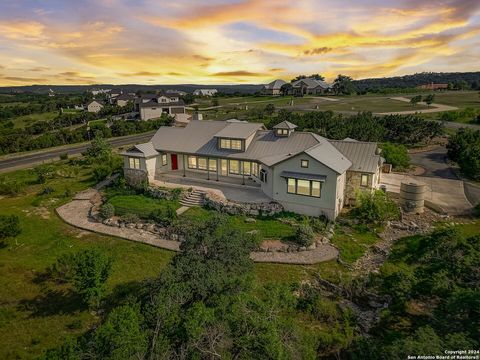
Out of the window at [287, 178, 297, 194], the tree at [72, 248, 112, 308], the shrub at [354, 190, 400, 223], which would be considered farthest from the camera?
the window at [287, 178, 297, 194]

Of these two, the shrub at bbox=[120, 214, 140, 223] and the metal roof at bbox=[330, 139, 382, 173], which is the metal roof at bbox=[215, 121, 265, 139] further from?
the shrub at bbox=[120, 214, 140, 223]

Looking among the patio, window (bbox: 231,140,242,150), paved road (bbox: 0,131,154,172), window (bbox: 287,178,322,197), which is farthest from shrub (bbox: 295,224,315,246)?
paved road (bbox: 0,131,154,172)

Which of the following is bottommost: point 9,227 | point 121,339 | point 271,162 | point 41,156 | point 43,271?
point 43,271

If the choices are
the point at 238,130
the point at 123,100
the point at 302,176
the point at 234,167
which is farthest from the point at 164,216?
the point at 123,100

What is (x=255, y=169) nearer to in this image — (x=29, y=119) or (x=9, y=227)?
(x=9, y=227)

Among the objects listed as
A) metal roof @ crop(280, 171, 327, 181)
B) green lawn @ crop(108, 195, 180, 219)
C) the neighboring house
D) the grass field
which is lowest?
the grass field

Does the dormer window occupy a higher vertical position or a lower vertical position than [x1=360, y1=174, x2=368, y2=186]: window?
higher

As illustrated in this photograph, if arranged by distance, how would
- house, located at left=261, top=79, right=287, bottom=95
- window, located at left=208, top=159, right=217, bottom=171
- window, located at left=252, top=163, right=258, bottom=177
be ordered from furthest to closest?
house, located at left=261, top=79, right=287, bottom=95 < window, located at left=208, top=159, right=217, bottom=171 < window, located at left=252, top=163, right=258, bottom=177
